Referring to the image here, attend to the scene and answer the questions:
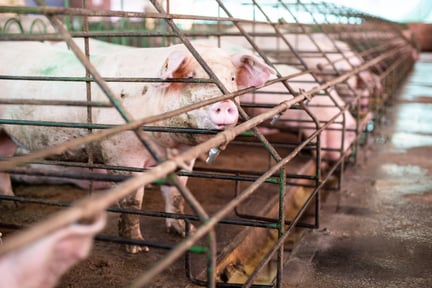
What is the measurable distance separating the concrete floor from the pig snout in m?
0.85

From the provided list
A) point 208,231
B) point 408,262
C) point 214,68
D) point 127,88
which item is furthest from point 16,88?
point 408,262

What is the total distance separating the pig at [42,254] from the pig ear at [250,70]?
1979 mm

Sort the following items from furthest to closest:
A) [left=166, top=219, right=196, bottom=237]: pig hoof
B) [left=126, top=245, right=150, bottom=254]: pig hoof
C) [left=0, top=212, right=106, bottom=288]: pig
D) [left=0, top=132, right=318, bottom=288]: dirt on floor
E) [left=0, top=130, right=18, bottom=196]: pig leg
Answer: [left=0, top=130, right=18, bottom=196]: pig leg, [left=166, top=219, right=196, bottom=237]: pig hoof, [left=126, top=245, right=150, bottom=254]: pig hoof, [left=0, top=132, right=318, bottom=288]: dirt on floor, [left=0, top=212, right=106, bottom=288]: pig

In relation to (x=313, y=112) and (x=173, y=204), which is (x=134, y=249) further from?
(x=313, y=112)

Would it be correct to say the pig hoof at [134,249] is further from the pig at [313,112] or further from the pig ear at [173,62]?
the pig at [313,112]

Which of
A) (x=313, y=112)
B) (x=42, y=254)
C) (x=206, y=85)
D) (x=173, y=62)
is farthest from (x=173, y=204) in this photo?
(x=313, y=112)

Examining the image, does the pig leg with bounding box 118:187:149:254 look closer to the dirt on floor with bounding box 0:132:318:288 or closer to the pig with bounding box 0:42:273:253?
the pig with bounding box 0:42:273:253

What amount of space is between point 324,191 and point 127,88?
243 centimetres

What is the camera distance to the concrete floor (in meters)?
2.72

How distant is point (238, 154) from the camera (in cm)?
539

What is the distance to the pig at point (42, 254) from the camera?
105 centimetres

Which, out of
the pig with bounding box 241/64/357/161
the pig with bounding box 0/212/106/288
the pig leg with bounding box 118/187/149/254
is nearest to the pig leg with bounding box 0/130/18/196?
the pig leg with bounding box 118/187/149/254

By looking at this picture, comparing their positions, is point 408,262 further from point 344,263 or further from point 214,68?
point 214,68

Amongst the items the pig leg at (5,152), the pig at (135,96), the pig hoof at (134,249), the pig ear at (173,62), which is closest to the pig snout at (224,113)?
the pig at (135,96)
